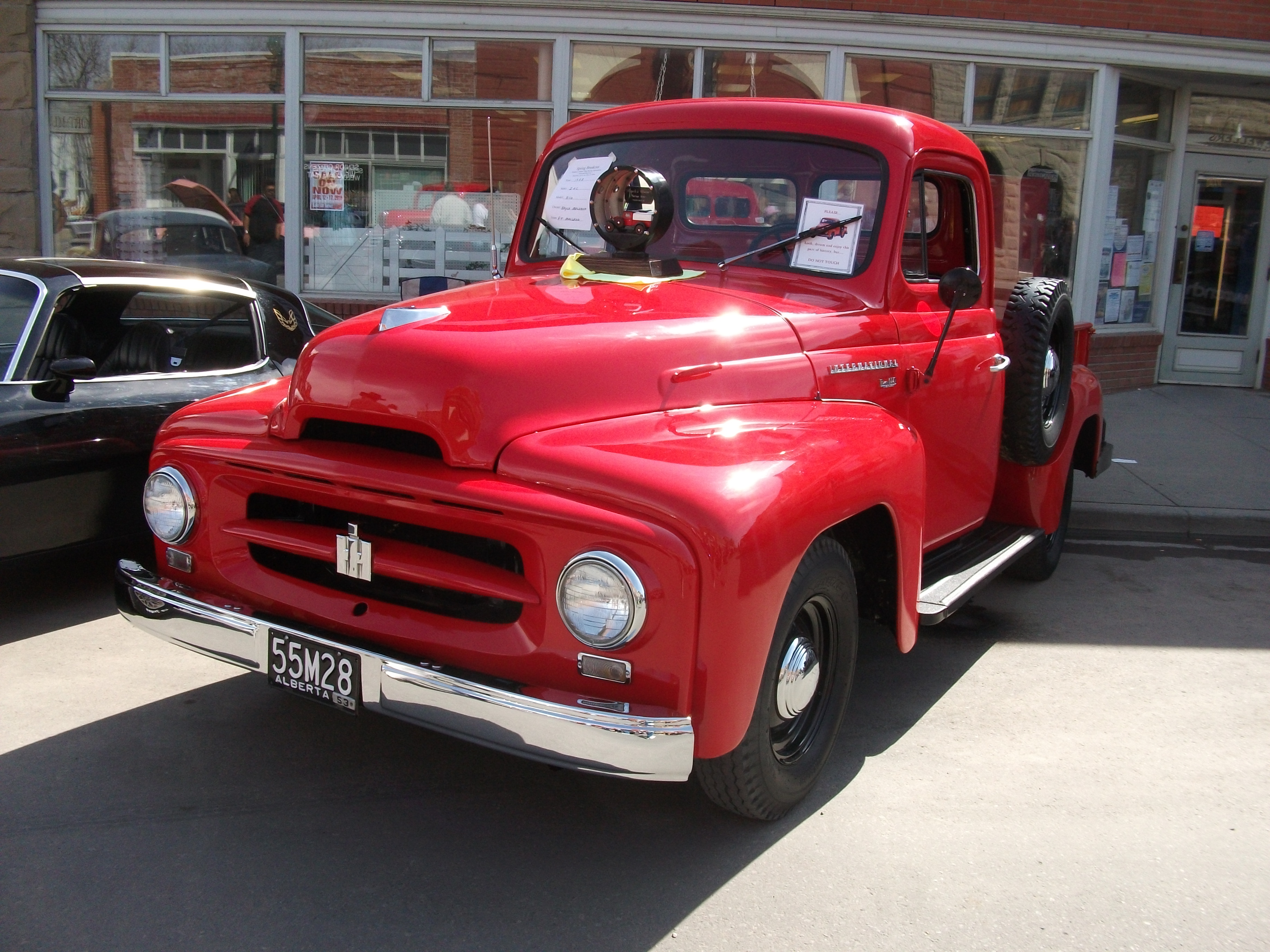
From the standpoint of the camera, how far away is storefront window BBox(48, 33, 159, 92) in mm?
9906

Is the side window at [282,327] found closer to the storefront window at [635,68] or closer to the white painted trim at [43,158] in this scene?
the storefront window at [635,68]

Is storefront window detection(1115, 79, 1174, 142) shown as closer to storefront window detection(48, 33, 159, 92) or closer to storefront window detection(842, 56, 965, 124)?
storefront window detection(842, 56, 965, 124)

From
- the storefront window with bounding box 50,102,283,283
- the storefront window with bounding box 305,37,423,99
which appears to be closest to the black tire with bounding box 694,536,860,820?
the storefront window with bounding box 305,37,423,99

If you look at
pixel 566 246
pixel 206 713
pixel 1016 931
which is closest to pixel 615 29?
pixel 566 246

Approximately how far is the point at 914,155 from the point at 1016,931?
8.10ft

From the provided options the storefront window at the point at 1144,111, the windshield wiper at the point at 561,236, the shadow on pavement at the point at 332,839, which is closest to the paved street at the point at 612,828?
the shadow on pavement at the point at 332,839

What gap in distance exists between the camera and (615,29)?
31.0 feet

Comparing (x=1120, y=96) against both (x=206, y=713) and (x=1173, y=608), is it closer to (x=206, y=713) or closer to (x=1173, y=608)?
(x=1173, y=608)

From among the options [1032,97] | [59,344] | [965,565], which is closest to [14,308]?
[59,344]

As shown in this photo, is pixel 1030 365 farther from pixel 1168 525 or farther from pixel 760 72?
pixel 760 72

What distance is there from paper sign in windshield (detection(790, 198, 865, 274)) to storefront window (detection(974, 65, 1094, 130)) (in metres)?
6.93

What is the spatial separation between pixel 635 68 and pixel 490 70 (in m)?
1.24

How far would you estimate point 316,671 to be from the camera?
2799 millimetres

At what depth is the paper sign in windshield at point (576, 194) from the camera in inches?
159
